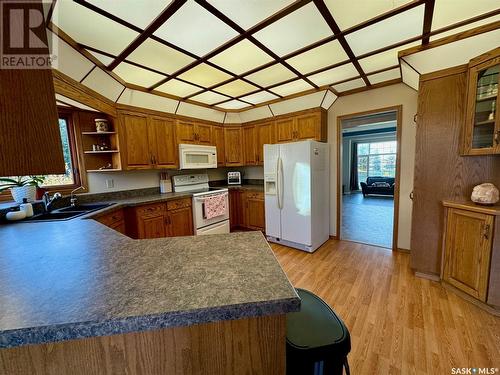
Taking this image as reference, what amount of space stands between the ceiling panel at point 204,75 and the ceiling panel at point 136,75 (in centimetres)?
33

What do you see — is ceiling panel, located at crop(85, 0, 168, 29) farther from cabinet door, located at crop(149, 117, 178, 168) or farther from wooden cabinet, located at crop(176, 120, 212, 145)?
wooden cabinet, located at crop(176, 120, 212, 145)

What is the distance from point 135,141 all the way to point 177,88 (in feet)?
3.21

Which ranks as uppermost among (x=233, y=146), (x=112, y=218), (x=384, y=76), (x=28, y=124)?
(x=384, y=76)

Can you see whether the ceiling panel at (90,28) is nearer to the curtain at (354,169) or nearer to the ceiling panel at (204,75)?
the ceiling panel at (204,75)

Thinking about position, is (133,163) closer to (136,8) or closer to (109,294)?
(136,8)

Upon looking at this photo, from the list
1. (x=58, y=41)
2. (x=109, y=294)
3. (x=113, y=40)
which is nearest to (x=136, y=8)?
(x=113, y=40)

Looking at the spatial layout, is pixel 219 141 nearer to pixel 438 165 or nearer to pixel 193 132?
pixel 193 132

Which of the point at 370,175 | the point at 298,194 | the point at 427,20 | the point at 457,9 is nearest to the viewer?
the point at 457,9

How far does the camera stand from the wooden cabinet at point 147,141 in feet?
9.55

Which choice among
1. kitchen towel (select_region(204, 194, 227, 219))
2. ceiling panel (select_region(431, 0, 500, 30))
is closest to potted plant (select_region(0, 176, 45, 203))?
kitchen towel (select_region(204, 194, 227, 219))

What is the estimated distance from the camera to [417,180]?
231 cm

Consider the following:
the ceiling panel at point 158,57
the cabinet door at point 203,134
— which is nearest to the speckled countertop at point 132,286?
the ceiling panel at point 158,57

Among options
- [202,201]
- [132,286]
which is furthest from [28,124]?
[202,201]

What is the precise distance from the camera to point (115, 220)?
2463 mm
